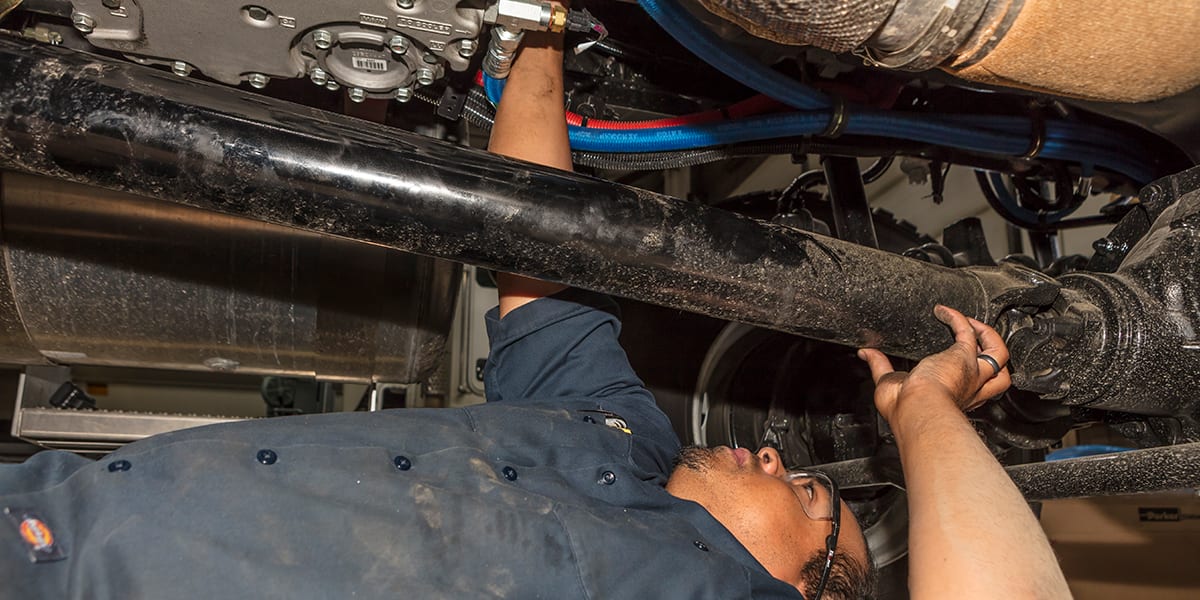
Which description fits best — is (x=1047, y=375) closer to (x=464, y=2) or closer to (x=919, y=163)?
(x=464, y=2)

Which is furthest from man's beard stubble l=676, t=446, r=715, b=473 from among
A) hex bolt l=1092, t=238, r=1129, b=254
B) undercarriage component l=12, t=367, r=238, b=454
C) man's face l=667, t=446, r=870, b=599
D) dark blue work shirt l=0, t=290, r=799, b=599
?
undercarriage component l=12, t=367, r=238, b=454

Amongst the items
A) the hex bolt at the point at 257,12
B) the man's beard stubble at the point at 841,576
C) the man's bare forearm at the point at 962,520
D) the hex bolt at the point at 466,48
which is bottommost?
the man's beard stubble at the point at 841,576

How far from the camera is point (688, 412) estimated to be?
1562mm

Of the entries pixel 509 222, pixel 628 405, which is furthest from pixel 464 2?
pixel 628 405

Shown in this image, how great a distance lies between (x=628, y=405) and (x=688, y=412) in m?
0.45

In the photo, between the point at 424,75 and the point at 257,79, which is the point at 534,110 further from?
the point at 257,79

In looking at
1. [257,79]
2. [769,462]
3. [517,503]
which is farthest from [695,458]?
[257,79]

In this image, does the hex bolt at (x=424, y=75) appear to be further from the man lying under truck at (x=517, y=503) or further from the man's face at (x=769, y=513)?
the man's face at (x=769, y=513)

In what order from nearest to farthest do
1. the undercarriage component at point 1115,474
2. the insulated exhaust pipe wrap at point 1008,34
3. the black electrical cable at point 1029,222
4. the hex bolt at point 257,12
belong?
1. the insulated exhaust pipe wrap at point 1008,34
2. the hex bolt at point 257,12
3. the undercarriage component at point 1115,474
4. the black electrical cable at point 1029,222

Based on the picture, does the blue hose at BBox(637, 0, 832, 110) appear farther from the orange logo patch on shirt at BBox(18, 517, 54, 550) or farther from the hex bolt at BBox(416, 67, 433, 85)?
the orange logo patch on shirt at BBox(18, 517, 54, 550)

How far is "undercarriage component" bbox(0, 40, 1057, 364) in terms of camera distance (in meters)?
0.66

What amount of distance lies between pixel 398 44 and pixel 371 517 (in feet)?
1.46

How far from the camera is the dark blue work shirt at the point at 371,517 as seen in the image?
0.68 m

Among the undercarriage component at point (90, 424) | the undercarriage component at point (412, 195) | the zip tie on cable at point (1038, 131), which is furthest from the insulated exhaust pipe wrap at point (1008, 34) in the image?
the undercarriage component at point (90, 424)
